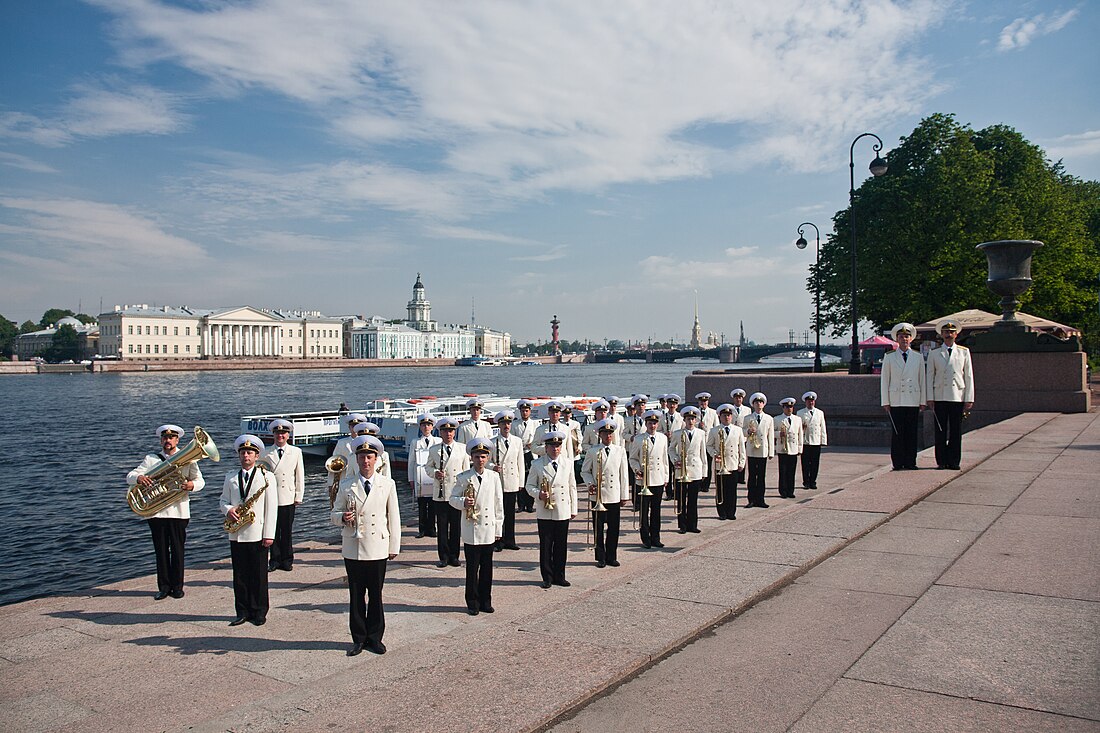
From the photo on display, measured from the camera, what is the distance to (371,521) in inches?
264

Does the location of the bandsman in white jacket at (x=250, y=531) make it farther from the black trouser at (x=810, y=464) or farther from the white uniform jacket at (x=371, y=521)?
the black trouser at (x=810, y=464)

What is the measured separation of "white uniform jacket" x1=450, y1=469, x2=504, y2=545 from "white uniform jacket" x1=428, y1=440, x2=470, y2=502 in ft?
8.05

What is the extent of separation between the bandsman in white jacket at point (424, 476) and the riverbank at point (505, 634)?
41.6 inches

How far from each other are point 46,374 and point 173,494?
15498 cm

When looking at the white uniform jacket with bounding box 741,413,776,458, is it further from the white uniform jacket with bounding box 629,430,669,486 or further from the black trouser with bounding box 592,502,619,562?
the black trouser with bounding box 592,502,619,562

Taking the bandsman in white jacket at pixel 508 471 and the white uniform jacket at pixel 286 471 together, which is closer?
the white uniform jacket at pixel 286 471

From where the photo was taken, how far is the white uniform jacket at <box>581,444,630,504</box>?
9.38 meters

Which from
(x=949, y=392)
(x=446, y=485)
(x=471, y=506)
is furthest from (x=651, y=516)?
(x=949, y=392)

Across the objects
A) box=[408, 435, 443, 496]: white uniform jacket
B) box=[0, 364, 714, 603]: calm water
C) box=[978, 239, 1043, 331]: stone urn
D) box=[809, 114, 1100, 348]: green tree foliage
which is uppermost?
box=[809, 114, 1100, 348]: green tree foliage

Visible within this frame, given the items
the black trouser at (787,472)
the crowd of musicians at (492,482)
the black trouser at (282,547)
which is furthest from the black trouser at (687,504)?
the black trouser at (282,547)

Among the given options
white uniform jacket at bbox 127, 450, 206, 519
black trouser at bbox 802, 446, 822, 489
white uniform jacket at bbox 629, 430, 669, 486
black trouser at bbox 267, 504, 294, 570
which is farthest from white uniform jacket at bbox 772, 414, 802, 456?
white uniform jacket at bbox 127, 450, 206, 519

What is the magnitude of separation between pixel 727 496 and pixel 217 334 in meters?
168

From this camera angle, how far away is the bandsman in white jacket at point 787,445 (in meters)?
14.0

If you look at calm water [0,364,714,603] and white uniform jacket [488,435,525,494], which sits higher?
white uniform jacket [488,435,525,494]
